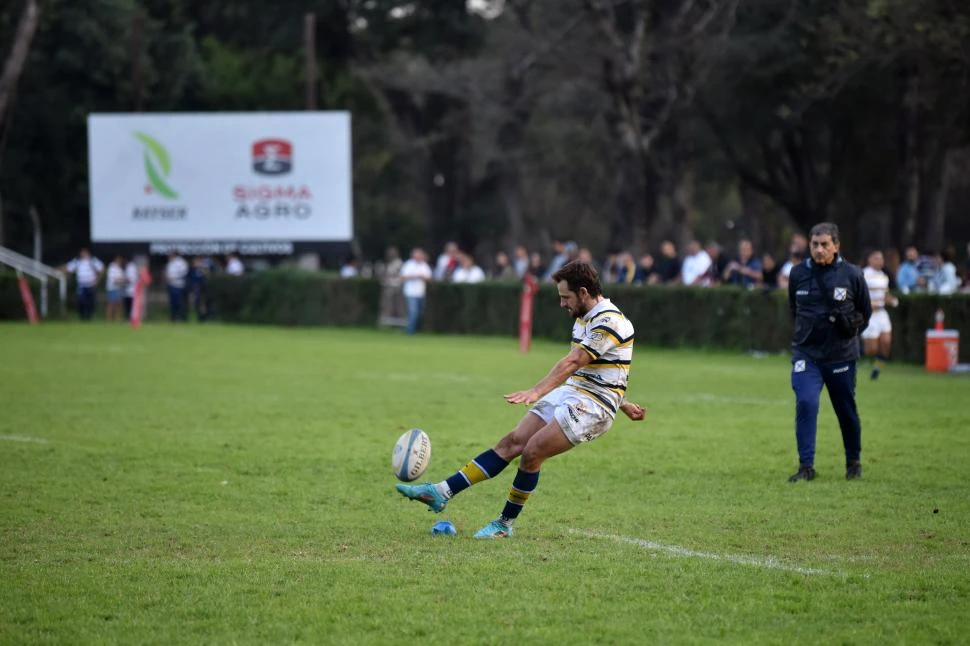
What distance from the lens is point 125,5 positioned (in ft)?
180

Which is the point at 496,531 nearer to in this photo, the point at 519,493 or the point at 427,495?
the point at 519,493

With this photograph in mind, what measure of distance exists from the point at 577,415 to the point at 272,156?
113 ft

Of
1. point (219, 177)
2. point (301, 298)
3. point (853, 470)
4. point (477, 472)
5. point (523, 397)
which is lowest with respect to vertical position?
point (853, 470)

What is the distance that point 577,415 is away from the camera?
8938mm

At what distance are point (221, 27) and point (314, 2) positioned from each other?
354 inches

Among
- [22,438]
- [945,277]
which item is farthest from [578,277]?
[945,277]

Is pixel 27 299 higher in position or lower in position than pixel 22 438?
higher

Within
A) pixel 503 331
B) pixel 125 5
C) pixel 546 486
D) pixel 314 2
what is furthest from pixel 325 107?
pixel 546 486

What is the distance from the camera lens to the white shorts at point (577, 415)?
351 inches

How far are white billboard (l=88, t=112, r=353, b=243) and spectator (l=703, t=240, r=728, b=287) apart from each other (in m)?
14.7

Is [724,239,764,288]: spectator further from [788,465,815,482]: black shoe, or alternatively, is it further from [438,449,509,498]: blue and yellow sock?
[438,449,509,498]: blue and yellow sock

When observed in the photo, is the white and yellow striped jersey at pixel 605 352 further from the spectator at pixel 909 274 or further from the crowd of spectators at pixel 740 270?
the spectator at pixel 909 274

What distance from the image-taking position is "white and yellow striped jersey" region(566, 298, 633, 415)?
8875mm

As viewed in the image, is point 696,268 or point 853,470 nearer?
point 853,470
